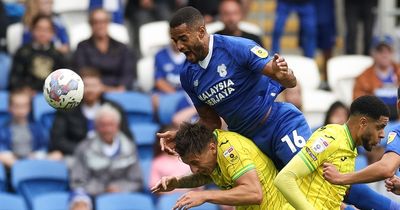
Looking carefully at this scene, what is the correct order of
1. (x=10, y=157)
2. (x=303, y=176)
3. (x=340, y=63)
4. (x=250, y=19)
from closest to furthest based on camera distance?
1. (x=303, y=176)
2. (x=10, y=157)
3. (x=340, y=63)
4. (x=250, y=19)

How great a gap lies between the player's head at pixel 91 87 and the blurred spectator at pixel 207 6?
2362 millimetres

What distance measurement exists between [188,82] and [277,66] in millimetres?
965

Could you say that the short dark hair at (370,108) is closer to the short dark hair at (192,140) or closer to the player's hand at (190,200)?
the short dark hair at (192,140)

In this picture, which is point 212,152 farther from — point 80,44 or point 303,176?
point 80,44

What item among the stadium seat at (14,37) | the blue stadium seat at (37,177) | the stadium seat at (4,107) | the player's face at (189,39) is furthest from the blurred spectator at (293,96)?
the player's face at (189,39)

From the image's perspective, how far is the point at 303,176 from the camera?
8773 millimetres

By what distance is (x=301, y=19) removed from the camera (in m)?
16.5

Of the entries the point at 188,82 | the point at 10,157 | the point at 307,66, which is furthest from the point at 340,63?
the point at 188,82

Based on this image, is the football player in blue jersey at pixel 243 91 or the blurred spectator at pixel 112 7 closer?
the football player in blue jersey at pixel 243 91

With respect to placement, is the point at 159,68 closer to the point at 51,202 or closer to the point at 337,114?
the point at 337,114

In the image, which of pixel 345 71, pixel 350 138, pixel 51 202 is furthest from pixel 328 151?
pixel 345 71

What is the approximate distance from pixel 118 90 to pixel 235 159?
612 centimetres

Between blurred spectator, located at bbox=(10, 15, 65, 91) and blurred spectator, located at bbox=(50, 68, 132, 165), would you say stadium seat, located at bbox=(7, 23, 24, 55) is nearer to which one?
blurred spectator, located at bbox=(10, 15, 65, 91)

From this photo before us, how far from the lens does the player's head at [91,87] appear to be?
14.0 m
